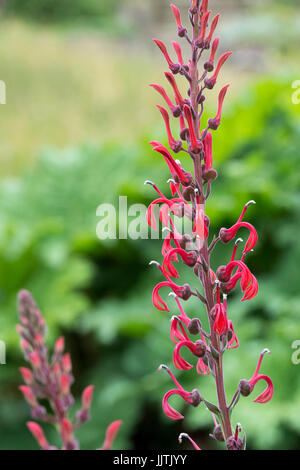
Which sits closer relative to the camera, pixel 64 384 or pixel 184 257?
pixel 184 257

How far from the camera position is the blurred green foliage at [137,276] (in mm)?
3074

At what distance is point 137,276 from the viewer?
13.9 feet

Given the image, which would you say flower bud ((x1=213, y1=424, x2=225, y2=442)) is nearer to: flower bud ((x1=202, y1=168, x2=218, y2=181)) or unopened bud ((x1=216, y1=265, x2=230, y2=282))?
unopened bud ((x1=216, y1=265, x2=230, y2=282))

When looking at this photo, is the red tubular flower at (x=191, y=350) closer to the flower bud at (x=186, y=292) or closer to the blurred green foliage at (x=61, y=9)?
the flower bud at (x=186, y=292)

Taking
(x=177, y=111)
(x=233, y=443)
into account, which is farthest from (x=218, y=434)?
(x=177, y=111)

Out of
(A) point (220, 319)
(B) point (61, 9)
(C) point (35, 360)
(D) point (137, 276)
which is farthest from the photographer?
(B) point (61, 9)

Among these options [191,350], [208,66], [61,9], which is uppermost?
[61,9]

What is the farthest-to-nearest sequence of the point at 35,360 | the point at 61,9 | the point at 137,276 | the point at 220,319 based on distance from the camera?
the point at 61,9 → the point at 137,276 → the point at 35,360 → the point at 220,319

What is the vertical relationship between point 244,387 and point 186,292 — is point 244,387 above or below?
below

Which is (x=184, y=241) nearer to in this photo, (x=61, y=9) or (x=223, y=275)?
(x=223, y=275)

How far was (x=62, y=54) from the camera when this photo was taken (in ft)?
37.0

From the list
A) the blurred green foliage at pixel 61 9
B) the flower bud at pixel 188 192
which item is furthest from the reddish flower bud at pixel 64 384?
the blurred green foliage at pixel 61 9

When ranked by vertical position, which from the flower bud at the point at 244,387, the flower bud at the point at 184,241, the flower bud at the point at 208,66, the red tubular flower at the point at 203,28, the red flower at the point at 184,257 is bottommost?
the flower bud at the point at 244,387

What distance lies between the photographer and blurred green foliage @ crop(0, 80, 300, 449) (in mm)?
3074
